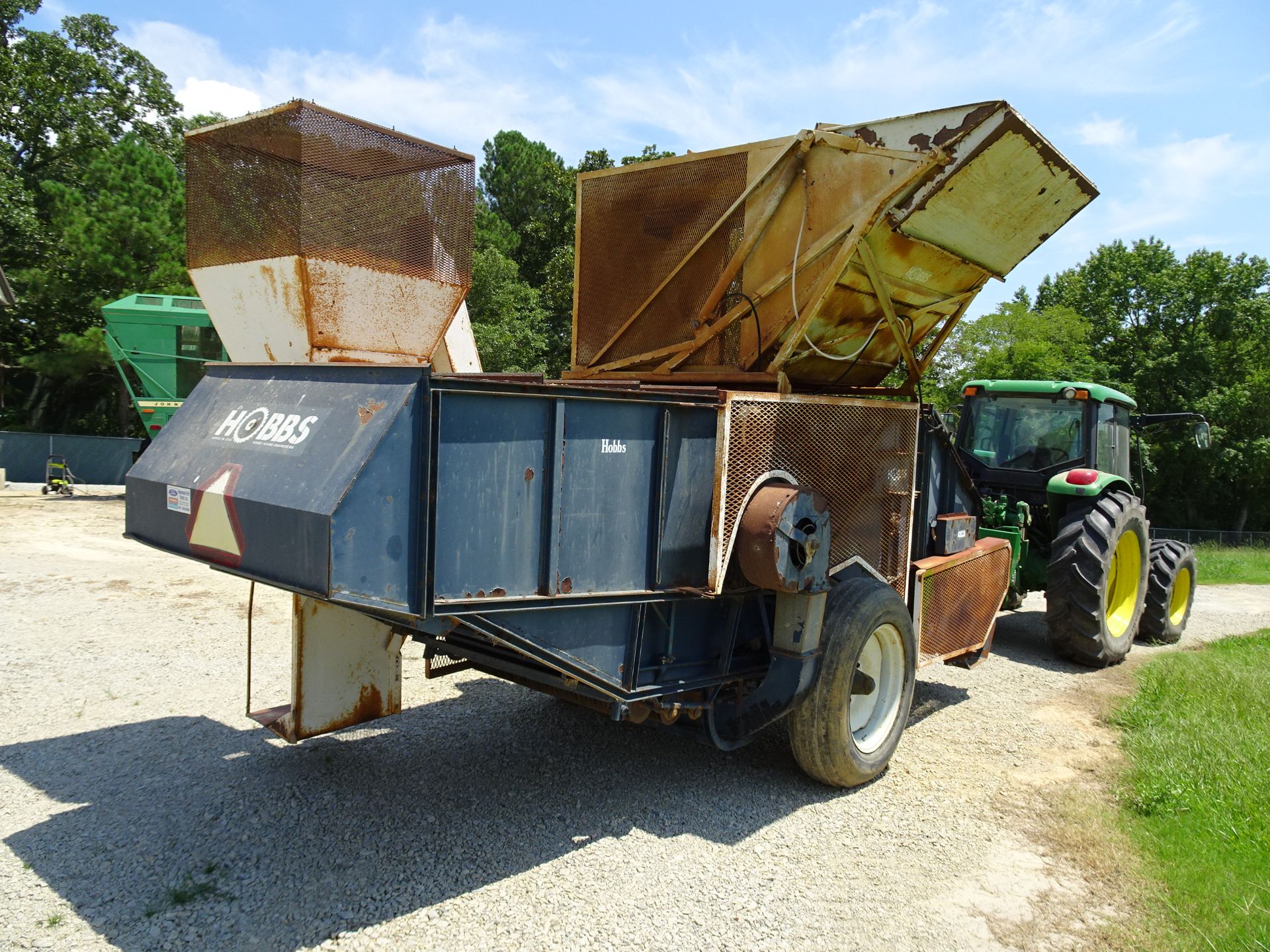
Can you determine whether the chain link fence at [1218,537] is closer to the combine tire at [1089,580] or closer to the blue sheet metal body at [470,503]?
the combine tire at [1089,580]

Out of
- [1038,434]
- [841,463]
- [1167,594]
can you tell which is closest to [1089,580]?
[1038,434]

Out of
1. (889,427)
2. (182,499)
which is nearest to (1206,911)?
(889,427)

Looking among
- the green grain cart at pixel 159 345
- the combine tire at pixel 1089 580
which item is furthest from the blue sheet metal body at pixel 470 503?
the green grain cart at pixel 159 345

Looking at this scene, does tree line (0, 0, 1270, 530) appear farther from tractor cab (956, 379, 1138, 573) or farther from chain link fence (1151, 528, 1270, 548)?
tractor cab (956, 379, 1138, 573)

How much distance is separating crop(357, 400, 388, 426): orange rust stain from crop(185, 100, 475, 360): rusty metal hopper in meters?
1.14

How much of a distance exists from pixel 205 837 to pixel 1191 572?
944 cm

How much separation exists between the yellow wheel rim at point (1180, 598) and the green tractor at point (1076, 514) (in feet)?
0.05

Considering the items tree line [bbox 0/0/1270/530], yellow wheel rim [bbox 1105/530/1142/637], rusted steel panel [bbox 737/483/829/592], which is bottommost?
yellow wheel rim [bbox 1105/530/1142/637]

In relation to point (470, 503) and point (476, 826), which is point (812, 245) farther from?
point (476, 826)

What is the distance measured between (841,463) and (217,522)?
2.97 m

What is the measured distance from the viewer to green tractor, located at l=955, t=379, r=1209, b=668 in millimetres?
7324

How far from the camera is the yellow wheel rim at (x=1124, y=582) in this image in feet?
26.7

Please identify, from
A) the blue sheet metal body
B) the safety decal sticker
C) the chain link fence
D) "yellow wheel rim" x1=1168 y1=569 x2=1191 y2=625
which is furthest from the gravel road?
the chain link fence

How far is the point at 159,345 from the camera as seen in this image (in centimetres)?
1616
